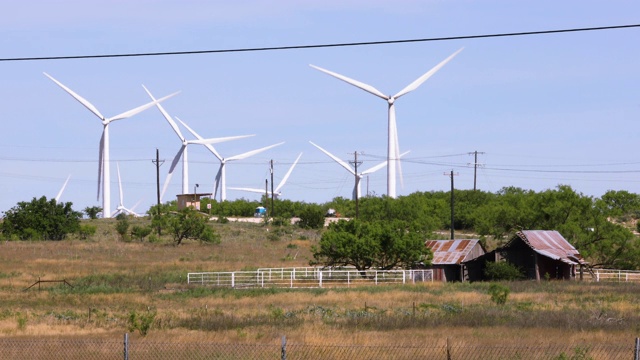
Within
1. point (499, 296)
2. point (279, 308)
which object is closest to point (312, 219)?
point (499, 296)

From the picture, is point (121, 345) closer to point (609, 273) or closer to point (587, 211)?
point (609, 273)

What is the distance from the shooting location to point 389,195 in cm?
10944

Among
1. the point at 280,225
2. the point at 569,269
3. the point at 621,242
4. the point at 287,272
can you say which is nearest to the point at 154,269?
the point at 287,272

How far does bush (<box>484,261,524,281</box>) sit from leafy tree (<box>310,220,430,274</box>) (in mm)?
4005

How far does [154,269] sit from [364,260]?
45.0 ft

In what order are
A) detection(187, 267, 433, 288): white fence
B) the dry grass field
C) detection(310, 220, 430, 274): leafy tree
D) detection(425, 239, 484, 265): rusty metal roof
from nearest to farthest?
1. the dry grass field
2. detection(187, 267, 433, 288): white fence
3. detection(310, 220, 430, 274): leafy tree
4. detection(425, 239, 484, 265): rusty metal roof

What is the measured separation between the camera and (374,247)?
209 feet

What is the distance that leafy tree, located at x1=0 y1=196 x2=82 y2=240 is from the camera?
323 feet

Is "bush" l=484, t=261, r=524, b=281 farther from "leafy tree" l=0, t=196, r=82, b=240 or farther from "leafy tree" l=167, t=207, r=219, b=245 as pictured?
"leafy tree" l=0, t=196, r=82, b=240

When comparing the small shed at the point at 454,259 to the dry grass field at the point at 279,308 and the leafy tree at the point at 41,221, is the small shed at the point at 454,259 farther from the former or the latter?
the leafy tree at the point at 41,221

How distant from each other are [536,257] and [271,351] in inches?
1697

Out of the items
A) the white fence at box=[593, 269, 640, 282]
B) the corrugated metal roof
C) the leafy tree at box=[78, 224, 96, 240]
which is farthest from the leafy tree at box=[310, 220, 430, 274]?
the leafy tree at box=[78, 224, 96, 240]

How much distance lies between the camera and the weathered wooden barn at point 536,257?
211 ft

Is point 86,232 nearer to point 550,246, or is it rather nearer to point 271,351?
point 550,246
